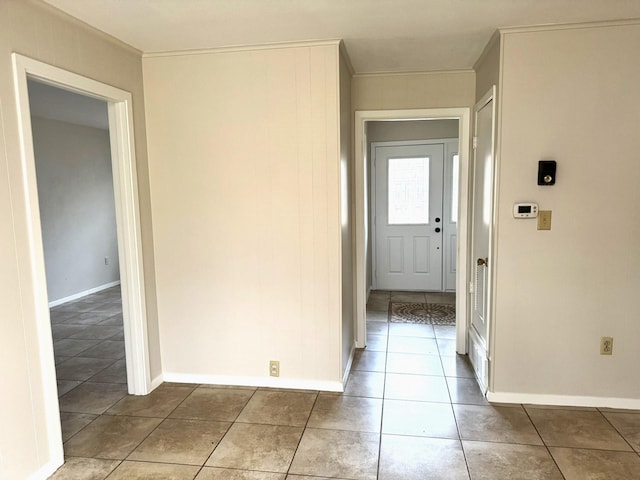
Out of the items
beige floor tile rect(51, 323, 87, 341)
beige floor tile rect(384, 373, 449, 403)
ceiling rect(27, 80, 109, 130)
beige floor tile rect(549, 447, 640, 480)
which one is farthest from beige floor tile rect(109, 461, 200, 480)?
A: ceiling rect(27, 80, 109, 130)

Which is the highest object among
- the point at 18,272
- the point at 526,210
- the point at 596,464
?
the point at 526,210

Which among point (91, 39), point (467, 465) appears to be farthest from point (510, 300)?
point (91, 39)

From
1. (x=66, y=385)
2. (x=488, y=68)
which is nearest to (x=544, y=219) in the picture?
(x=488, y=68)

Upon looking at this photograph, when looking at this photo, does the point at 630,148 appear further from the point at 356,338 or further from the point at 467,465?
the point at 356,338

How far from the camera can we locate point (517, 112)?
2531 millimetres

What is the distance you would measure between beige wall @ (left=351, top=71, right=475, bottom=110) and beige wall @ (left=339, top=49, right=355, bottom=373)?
20 cm

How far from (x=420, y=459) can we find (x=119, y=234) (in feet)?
7.57

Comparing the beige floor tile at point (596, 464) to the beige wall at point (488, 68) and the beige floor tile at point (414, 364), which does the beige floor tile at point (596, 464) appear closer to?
the beige floor tile at point (414, 364)

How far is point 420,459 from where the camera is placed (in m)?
2.17

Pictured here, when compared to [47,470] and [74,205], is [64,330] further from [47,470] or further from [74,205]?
[47,470]

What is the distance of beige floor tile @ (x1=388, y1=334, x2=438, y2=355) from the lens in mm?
3656

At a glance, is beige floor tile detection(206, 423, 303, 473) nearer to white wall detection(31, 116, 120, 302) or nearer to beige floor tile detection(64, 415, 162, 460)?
beige floor tile detection(64, 415, 162, 460)

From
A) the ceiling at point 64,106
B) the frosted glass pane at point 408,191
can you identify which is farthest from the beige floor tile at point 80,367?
the frosted glass pane at point 408,191

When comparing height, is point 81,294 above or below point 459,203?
below
